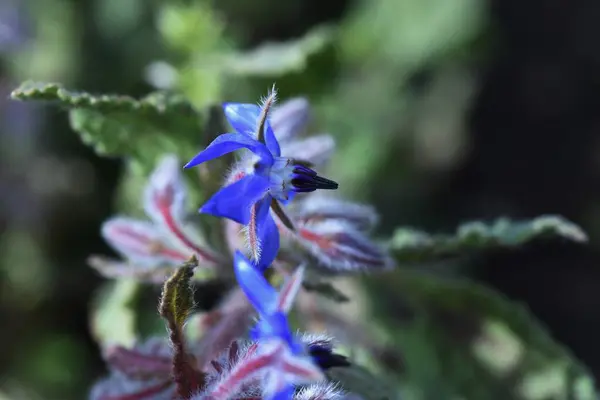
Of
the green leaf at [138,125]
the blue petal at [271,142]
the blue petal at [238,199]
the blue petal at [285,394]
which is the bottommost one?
A: the blue petal at [285,394]

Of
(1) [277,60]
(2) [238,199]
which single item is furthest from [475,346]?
(2) [238,199]

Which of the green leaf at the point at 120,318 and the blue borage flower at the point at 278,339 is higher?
the green leaf at the point at 120,318

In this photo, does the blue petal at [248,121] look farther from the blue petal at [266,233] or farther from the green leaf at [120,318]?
the green leaf at [120,318]

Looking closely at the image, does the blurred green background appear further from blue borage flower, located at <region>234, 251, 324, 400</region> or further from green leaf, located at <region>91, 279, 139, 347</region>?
blue borage flower, located at <region>234, 251, 324, 400</region>

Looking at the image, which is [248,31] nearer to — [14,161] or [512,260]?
[14,161]

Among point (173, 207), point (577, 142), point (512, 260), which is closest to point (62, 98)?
point (173, 207)

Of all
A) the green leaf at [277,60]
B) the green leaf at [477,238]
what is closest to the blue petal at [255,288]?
the green leaf at [477,238]
